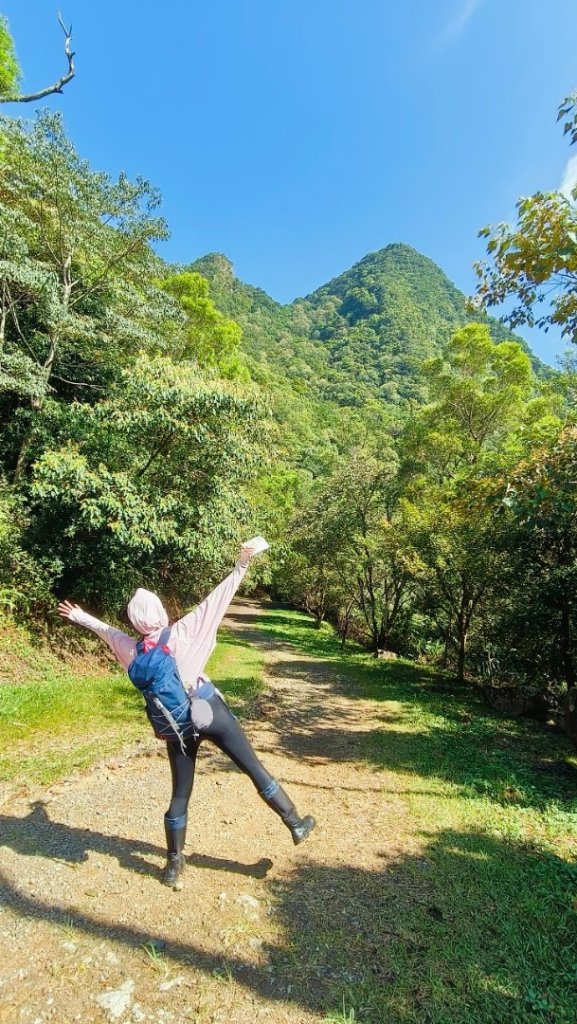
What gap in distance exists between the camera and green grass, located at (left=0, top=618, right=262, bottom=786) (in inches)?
176

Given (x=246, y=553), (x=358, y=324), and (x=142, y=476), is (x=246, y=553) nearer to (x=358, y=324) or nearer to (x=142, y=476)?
(x=142, y=476)

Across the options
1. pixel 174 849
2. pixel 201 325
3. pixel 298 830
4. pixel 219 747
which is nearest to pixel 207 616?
pixel 219 747

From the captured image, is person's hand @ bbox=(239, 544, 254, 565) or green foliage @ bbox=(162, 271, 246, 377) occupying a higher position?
green foliage @ bbox=(162, 271, 246, 377)

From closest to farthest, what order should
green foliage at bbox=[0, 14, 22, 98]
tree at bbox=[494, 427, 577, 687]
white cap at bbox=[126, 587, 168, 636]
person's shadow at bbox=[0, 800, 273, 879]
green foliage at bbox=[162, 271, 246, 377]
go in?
white cap at bbox=[126, 587, 168, 636], person's shadow at bbox=[0, 800, 273, 879], tree at bbox=[494, 427, 577, 687], green foliage at bbox=[0, 14, 22, 98], green foliage at bbox=[162, 271, 246, 377]

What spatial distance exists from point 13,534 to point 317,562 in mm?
14080

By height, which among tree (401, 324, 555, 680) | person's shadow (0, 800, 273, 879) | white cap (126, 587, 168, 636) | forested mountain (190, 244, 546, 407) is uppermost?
forested mountain (190, 244, 546, 407)

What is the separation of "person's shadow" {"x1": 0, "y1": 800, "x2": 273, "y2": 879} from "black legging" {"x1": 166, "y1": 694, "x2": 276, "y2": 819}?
611 millimetres

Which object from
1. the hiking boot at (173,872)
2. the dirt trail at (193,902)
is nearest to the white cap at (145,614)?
the hiking boot at (173,872)

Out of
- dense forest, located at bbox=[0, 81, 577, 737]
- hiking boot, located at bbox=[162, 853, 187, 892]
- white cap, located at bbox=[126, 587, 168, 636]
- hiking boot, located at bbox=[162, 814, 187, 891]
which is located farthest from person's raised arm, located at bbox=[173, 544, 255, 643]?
dense forest, located at bbox=[0, 81, 577, 737]

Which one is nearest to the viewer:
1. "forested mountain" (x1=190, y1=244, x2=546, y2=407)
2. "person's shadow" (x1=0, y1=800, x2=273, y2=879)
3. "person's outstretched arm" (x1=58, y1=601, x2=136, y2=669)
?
"person's outstretched arm" (x1=58, y1=601, x2=136, y2=669)

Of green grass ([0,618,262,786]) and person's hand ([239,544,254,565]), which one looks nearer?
person's hand ([239,544,254,565])

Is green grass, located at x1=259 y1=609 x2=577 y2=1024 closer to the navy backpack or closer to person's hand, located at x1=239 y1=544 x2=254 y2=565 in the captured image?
the navy backpack

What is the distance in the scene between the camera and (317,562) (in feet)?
68.4

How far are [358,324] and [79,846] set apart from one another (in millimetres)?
93494
